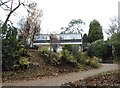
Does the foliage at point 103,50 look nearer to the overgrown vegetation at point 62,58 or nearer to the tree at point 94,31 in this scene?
the overgrown vegetation at point 62,58

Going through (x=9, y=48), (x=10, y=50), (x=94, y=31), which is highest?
(x=94, y=31)

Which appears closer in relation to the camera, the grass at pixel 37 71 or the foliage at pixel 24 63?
the grass at pixel 37 71

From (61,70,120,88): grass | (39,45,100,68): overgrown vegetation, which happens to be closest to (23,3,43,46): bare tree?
(39,45,100,68): overgrown vegetation

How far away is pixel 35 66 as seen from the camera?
48.1ft

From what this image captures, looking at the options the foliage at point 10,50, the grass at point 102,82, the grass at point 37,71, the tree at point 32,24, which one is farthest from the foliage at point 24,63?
the tree at point 32,24

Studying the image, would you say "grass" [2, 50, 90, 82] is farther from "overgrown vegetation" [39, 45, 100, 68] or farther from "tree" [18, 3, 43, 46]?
"tree" [18, 3, 43, 46]

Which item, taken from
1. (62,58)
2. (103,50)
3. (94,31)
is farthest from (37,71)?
(94,31)

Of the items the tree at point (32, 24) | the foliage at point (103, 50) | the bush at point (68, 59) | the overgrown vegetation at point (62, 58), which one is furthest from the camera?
the tree at point (32, 24)

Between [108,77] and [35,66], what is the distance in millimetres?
5941

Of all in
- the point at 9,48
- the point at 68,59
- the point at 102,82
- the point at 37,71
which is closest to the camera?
the point at 102,82

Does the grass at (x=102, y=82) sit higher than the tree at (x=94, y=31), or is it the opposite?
the tree at (x=94, y=31)

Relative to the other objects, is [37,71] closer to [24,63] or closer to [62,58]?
[24,63]

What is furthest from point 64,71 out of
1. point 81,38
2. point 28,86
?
point 81,38

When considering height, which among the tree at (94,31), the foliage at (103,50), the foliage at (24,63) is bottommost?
the foliage at (24,63)
